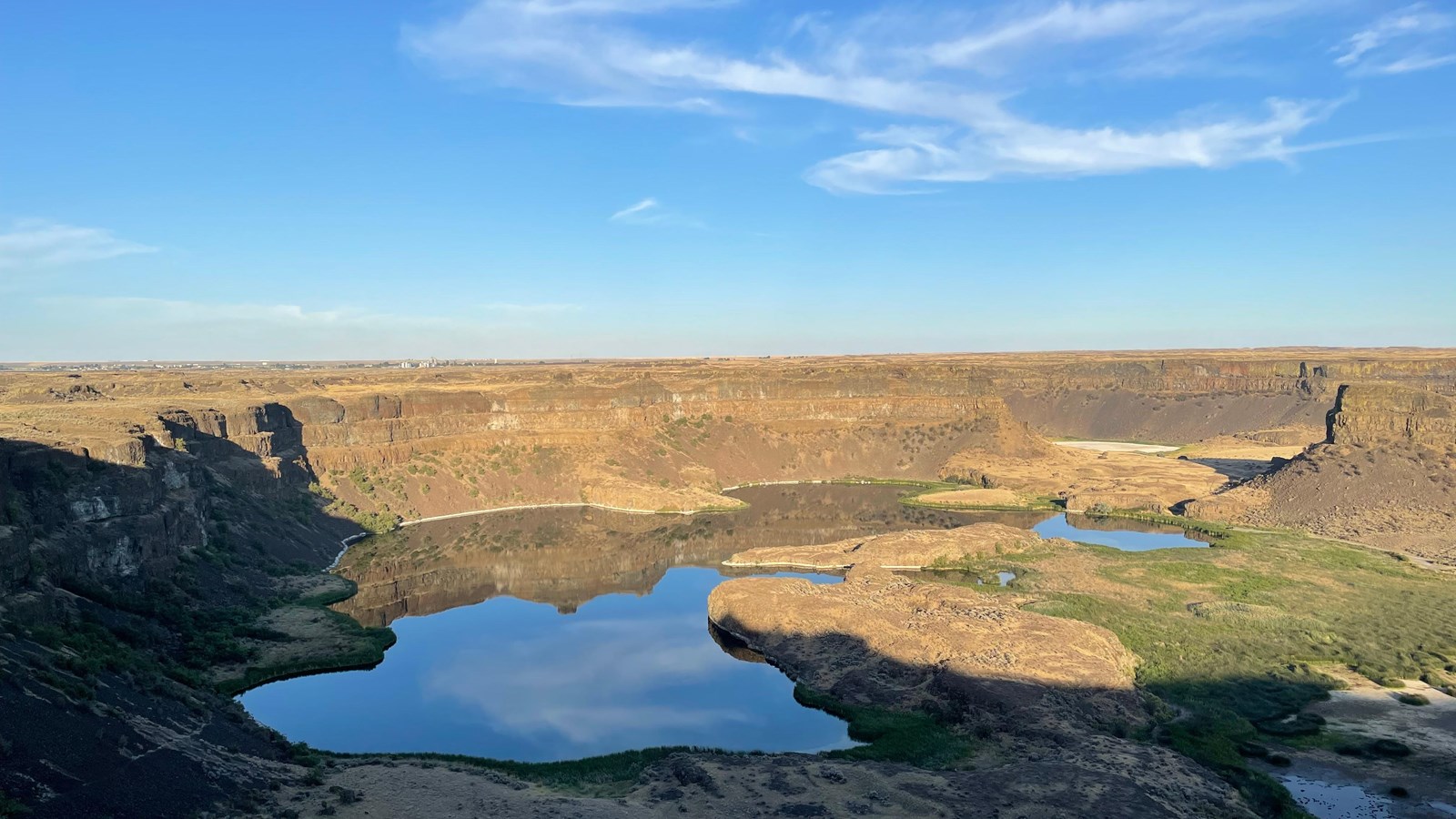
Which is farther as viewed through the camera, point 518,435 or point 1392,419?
point 518,435

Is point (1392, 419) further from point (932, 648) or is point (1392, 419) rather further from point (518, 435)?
point (518, 435)

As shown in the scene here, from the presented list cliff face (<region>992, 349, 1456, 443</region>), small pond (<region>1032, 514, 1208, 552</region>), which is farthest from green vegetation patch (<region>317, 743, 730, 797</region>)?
cliff face (<region>992, 349, 1456, 443</region>)

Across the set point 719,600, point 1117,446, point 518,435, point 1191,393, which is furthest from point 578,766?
point 1191,393

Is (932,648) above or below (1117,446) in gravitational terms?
above

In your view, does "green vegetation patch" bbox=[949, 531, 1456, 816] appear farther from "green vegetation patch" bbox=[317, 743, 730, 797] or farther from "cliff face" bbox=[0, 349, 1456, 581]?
"cliff face" bbox=[0, 349, 1456, 581]

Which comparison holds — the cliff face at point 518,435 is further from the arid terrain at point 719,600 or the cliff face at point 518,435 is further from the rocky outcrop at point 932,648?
the rocky outcrop at point 932,648

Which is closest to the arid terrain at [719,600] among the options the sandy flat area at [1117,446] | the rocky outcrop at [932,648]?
the rocky outcrop at [932,648]
